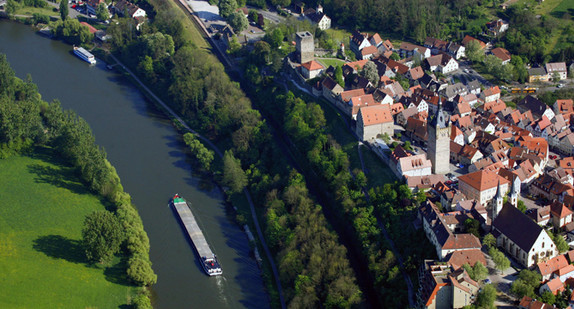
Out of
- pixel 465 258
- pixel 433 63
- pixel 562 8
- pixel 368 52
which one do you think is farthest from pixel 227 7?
pixel 465 258

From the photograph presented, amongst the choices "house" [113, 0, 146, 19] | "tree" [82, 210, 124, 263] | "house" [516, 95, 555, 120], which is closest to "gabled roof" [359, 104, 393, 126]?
"house" [516, 95, 555, 120]

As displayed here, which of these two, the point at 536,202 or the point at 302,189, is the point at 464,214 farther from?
the point at 302,189

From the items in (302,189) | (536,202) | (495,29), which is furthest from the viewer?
(495,29)

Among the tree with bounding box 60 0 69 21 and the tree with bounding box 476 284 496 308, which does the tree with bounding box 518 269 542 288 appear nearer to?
the tree with bounding box 476 284 496 308

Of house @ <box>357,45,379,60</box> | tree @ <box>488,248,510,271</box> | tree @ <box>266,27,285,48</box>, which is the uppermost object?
tree @ <box>266,27,285,48</box>

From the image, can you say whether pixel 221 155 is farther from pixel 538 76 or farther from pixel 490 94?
pixel 538 76

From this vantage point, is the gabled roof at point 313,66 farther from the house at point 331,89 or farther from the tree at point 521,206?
the tree at point 521,206

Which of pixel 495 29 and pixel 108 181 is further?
pixel 495 29

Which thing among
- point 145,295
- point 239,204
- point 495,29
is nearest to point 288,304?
point 145,295
